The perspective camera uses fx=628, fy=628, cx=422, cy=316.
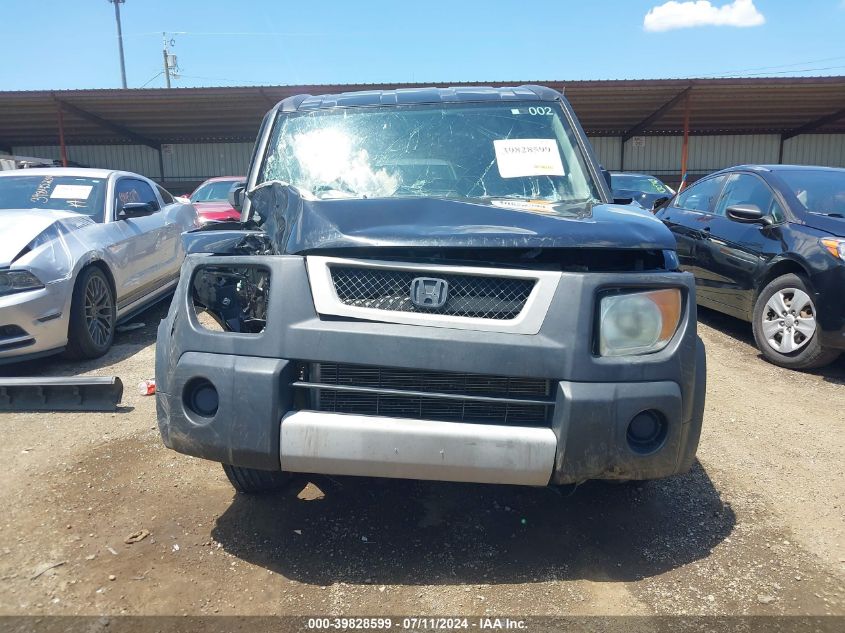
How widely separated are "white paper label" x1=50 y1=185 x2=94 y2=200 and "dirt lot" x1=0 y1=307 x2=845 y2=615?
293 centimetres

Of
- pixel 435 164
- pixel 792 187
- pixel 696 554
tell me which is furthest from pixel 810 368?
pixel 435 164

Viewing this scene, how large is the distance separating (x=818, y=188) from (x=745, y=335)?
1.53 metres

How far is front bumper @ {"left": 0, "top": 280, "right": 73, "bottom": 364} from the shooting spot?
4375mm

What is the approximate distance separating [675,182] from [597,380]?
2311cm

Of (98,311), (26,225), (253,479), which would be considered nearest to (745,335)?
(253,479)

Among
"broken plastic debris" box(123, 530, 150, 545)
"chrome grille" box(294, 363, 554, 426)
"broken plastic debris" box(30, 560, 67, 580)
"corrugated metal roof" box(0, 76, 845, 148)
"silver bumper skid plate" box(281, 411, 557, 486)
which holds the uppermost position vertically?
"corrugated metal roof" box(0, 76, 845, 148)

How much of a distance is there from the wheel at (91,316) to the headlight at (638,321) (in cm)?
423

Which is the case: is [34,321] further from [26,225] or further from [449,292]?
[449,292]

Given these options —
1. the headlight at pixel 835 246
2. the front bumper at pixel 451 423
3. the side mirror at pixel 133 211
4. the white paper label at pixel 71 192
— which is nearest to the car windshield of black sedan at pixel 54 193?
the white paper label at pixel 71 192

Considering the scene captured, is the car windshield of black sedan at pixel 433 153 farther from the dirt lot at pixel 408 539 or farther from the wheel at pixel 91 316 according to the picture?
the wheel at pixel 91 316

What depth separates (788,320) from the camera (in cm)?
513

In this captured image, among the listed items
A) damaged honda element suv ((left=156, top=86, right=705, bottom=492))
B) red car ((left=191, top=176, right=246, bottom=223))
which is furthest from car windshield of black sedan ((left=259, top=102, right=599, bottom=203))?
red car ((left=191, top=176, right=246, bottom=223))

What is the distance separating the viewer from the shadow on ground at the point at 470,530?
245cm

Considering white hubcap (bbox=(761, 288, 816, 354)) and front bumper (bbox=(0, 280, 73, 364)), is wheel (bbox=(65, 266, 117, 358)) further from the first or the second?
white hubcap (bbox=(761, 288, 816, 354))
